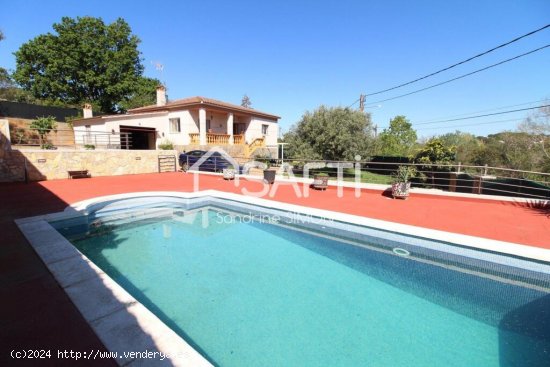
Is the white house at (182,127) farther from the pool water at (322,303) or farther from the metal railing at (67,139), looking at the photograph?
the pool water at (322,303)

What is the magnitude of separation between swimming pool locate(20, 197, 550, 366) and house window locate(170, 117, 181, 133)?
14725 mm

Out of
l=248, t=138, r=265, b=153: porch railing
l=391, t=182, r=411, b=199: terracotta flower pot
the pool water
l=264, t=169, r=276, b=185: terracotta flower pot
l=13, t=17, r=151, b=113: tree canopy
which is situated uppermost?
l=13, t=17, r=151, b=113: tree canopy

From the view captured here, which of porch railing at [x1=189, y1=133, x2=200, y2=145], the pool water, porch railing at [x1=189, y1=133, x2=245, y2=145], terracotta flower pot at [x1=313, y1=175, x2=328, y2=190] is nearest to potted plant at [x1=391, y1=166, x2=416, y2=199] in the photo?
terracotta flower pot at [x1=313, y1=175, x2=328, y2=190]

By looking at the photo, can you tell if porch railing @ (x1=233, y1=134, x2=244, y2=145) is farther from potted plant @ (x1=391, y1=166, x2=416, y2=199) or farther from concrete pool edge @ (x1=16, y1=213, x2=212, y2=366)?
concrete pool edge @ (x1=16, y1=213, x2=212, y2=366)

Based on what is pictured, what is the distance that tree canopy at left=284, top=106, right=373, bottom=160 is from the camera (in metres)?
16.1

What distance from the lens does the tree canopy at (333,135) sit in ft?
52.7

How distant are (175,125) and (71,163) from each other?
968 centimetres

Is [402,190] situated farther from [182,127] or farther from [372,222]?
[182,127]

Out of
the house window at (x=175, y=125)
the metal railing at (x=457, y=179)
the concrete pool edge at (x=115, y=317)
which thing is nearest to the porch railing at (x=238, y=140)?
the metal railing at (x=457, y=179)

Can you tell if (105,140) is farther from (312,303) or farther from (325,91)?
(312,303)

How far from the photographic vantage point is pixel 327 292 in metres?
4.32

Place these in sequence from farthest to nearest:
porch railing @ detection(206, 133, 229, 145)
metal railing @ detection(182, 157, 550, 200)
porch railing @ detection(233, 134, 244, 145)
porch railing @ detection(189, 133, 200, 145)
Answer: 1. porch railing @ detection(233, 134, 244, 145)
2. porch railing @ detection(206, 133, 229, 145)
3. porch railing @ detection(189, 133, 200, 145)
4. metal railing @ detection(182, 157, 550, 200)

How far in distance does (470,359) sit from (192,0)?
17333 mm

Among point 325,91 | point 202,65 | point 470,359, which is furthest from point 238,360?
point 202,65
